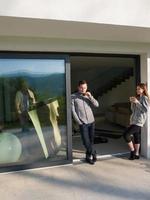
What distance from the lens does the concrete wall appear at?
334 centimetres

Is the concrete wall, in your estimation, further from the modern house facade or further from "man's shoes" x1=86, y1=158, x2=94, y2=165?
"man's shoes" x1=86, y1=158, x2=94, y2=165

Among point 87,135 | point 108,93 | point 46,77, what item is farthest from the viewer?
point 108,93

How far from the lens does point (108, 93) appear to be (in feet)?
43.0

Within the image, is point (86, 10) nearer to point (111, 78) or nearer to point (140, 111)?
point (140, 111)

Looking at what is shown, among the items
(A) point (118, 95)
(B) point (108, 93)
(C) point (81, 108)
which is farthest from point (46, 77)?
(B) point (108, 93)

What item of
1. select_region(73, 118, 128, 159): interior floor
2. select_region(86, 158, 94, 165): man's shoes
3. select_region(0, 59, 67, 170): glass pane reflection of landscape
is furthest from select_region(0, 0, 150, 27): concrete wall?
select_region(73, 118, 128, 159): interior floor

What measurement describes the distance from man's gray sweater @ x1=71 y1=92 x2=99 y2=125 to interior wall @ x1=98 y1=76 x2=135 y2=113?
5.86m

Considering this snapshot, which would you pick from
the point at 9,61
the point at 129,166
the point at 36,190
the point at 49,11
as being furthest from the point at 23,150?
the point at 49,11

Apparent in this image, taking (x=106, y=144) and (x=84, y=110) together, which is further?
(x=106, y=144)

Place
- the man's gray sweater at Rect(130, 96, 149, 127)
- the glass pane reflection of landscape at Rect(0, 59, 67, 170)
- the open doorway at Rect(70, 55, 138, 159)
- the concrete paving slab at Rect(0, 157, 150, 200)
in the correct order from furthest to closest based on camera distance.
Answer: the open doorway at Rect(70, 55, 138, 159)
the man's gray sweater at Rect(130, 96, 149, 127)
the glass pane reflection of landscape at Rect(0, 59, 67, 170)
the concrete paving slab at Rect(0, 157, 150, 200)

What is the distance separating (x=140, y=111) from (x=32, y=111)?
76.6 inches

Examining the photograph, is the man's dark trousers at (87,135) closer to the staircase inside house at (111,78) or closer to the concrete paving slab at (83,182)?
the concrete paving slab at (83,182)

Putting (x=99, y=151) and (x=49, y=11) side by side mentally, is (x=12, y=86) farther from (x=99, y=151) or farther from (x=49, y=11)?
(x=99, y=151)

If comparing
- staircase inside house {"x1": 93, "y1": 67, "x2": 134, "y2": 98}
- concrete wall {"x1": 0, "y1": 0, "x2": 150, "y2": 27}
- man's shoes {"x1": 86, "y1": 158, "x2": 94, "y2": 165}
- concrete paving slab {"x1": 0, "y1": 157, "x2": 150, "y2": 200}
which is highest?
concrete wall {"x1": 0, "y1": 0, "x2": 150, "y2": 27}
